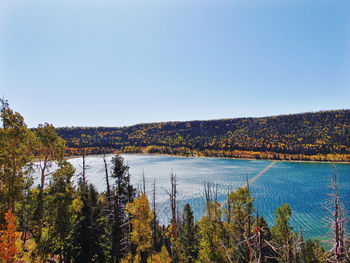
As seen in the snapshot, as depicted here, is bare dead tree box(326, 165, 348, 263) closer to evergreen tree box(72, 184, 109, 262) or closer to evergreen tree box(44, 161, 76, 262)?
evergreen tree box(44, 161, 76, 262)

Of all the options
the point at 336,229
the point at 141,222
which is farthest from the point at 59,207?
the point at 336,229

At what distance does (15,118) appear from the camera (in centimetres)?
1468

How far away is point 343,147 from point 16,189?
811ft

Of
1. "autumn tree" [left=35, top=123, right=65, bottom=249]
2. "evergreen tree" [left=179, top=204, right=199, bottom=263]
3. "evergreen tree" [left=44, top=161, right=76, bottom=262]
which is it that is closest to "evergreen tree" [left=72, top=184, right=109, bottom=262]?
"evergreen tree" [left=44, top=161, right=76, bottom=262]

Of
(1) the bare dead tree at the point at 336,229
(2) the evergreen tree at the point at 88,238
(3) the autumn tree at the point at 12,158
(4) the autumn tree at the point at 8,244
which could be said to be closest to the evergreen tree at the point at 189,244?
(2) the evergreen tree at the point at 88,238

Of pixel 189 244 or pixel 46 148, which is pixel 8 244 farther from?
pixel 189 244

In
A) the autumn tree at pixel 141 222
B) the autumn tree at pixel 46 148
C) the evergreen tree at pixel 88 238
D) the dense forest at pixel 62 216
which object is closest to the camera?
the dense forest at pixel 62 216

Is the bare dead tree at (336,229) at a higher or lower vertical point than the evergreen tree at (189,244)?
higher

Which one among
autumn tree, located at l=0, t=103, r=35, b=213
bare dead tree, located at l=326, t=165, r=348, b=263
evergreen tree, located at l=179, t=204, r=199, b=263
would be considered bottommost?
evergreen tree, located at l=179, t=204, r=199, b=263

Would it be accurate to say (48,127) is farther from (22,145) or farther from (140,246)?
(140,246)

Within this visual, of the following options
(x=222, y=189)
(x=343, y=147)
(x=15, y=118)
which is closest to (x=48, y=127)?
(x=15, y=118)

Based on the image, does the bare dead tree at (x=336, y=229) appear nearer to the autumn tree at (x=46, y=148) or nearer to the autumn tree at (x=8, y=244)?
the autumn tree at (x=8, y=244)

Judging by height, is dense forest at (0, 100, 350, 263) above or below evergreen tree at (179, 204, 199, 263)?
above

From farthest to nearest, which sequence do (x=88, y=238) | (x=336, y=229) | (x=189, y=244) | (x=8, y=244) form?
1. (x=189, y=244)
2. (x=88, y=238)
3. (x=336, y=229)
4. (x=8, y=244)
